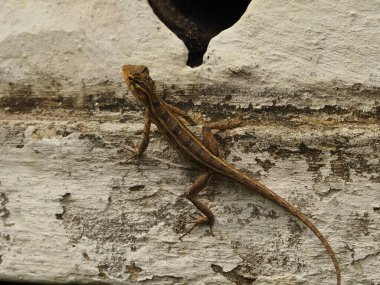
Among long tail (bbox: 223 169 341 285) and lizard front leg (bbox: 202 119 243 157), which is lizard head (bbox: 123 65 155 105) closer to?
lizard front leg (bbox: 202 119 243 157)

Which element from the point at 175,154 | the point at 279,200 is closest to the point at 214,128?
the point at 175,154

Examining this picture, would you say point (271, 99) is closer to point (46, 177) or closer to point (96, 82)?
point (96, 82)

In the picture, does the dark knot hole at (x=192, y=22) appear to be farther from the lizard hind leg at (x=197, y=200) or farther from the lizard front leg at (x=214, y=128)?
the lizard hind leg at (x=197, y=200)

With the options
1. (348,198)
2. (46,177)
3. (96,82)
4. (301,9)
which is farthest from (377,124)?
(46,177)

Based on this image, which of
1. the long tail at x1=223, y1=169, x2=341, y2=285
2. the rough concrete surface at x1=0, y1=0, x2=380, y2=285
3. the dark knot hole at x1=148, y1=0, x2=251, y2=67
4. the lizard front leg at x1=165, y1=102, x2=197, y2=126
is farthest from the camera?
the dark knot hole at x1=148, y1=0, x2=251, y2=67

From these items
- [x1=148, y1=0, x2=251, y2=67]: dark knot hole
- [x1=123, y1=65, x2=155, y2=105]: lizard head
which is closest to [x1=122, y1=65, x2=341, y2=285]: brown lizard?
[x1=123, y1=65, x2=155, y2=105]: lizard head

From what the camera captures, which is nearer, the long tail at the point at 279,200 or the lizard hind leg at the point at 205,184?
the long tail at the point at 279,200

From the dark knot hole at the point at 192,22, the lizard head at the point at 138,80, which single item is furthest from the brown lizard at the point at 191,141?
the dark knot hole at the point at 192,22
